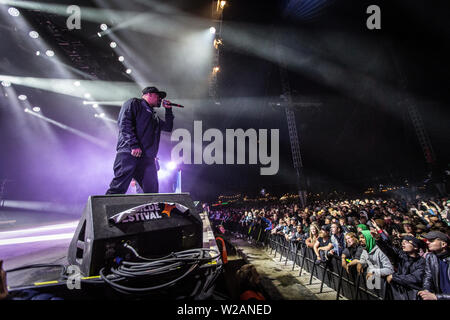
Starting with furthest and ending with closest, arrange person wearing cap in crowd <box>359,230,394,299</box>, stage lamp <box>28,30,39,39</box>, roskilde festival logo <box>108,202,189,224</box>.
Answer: stage lamp <box>28,30,39,39</box>
person wearing cap in crowd <box>359,230,394,299</box>
roskilde festival logo <box>108,202,189,224</box>

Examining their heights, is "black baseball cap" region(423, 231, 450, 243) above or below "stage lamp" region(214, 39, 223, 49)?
below

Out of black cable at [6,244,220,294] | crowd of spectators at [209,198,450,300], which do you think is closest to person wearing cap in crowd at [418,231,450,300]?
crowd of spectators at [209,198,450,300]

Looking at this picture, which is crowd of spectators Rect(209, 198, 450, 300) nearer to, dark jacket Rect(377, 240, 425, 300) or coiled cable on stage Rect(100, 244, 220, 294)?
dark jacket Rect(377, 240, 425, 300)

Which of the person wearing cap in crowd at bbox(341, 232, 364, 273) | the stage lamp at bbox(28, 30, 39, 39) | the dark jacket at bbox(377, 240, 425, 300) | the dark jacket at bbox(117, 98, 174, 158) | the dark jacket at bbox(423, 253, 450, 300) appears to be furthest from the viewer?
the stage lamp at bbox(28, 30, 39, 39)

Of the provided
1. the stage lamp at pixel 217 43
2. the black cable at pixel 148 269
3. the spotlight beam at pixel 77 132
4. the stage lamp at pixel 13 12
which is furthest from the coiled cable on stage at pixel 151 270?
the spotlight beam at pixel 77 132

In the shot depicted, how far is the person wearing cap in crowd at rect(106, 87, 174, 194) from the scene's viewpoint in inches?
87.9

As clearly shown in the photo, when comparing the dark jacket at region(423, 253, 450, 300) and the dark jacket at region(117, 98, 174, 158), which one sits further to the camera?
the dark jacket at region(423, 253, 450, 300)

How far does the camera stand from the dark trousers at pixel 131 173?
2.14 metres

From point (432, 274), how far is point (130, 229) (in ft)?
16.7

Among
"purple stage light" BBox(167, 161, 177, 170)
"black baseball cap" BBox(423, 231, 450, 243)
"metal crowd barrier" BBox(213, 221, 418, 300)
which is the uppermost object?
"purple stage light" BBox(167, 161, 177, 170)

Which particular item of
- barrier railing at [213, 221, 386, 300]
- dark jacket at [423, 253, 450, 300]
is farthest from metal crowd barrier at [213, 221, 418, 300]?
dark jacket at [423, 253, 450, 300]

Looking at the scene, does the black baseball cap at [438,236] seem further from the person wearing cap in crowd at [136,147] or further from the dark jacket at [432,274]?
the person wearing cap in crowd at [136,147]

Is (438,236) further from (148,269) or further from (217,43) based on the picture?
(217,43)

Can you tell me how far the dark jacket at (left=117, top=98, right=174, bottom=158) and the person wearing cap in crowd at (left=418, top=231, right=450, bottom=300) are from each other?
4942 millimetres
